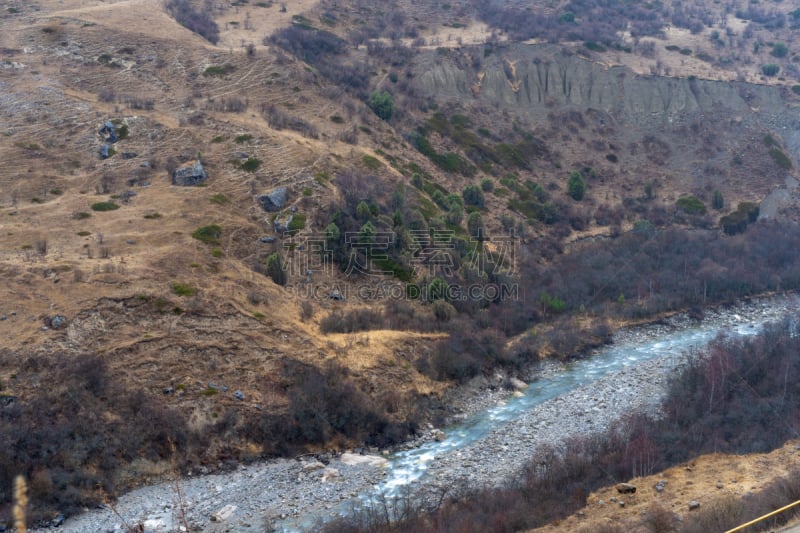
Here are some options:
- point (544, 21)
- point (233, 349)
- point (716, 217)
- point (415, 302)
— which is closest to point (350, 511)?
point (233, 349)

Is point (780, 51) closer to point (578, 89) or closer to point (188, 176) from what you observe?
point (578, 89)

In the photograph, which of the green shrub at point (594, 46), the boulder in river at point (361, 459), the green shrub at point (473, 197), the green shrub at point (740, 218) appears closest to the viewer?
the boulder in river at point (361, 459)

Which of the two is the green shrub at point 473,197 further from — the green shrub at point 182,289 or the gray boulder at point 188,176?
the green shrub at point 182,289

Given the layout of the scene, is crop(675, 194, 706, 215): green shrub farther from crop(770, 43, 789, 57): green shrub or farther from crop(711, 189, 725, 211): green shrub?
crop(770, 43, 789, 57): green shrub

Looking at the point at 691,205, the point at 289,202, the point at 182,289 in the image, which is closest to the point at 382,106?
the point at 289,202

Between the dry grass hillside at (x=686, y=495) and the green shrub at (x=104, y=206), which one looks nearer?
the dry grass hillside at (x=686, y=495)

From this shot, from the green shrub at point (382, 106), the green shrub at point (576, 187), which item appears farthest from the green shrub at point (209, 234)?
the green shrub at point (576, 187)

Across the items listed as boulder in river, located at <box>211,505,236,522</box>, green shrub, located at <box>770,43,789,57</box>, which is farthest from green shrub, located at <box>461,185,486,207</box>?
green shrub, located at <box>770,43,789,57</box>
